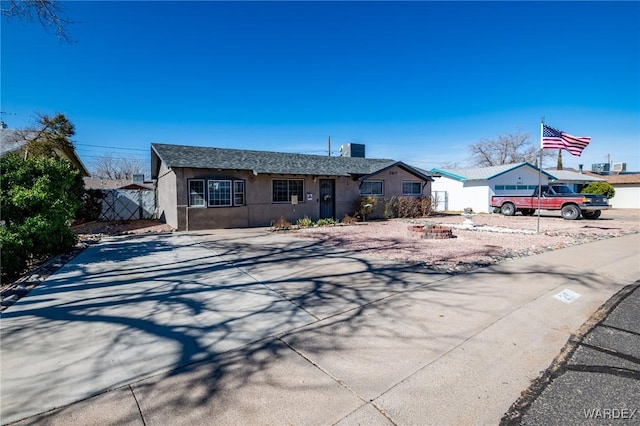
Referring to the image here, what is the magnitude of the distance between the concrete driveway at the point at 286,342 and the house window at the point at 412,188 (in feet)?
46.0

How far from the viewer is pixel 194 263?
23.1 feet

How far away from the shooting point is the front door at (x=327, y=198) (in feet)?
55.9

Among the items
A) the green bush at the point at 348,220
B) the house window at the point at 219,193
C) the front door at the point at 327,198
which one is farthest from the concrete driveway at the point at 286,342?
the front door at the point at 327,198

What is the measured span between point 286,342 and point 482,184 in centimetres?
2501

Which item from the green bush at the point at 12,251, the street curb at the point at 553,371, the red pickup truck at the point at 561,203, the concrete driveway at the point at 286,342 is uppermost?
the red pickup truck at the point at 561,203

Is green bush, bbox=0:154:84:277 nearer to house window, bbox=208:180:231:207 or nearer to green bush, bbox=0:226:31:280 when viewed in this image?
green bush, bbox=0:226:31:280

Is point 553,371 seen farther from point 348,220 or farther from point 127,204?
point 127,204

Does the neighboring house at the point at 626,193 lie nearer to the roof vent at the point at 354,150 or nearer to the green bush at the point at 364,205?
the roof vent at the point at 354,150

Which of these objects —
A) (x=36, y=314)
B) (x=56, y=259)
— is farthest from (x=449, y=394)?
(x=56, y=259)

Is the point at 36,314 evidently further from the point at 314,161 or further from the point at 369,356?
the point at 314,161

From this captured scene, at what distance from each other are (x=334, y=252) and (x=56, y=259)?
6831 millimetres

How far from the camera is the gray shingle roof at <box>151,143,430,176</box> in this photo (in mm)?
13484

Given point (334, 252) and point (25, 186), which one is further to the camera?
point (334, 252)

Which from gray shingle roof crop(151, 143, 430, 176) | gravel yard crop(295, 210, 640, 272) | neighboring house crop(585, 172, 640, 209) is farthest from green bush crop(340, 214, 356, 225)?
neighboring house crop(585, 172, 640, 209)
